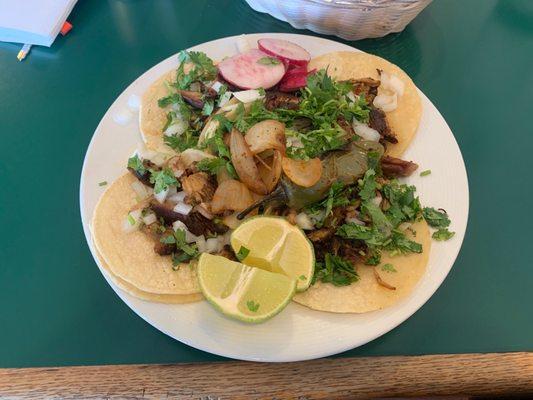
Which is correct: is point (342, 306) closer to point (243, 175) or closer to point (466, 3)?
point (243, 175)

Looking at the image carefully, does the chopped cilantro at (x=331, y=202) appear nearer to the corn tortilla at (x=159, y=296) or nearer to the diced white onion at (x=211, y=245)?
the diced white onion at (x=211, y=245)

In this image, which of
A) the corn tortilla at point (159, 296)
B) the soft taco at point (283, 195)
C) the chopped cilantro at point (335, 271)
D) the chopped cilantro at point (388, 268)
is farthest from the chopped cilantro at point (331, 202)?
the corn tortilla at point (159, 296)

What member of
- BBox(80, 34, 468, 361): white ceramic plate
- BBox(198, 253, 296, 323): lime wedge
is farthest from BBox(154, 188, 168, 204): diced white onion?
BBox(198, 253, 296, 323): lime wedge

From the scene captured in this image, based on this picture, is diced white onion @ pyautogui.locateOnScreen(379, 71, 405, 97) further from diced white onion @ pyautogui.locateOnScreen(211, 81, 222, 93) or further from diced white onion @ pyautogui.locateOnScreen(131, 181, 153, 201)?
diced white onion @ pyautogui.locateOnScreen(131, 181, 153, 201)

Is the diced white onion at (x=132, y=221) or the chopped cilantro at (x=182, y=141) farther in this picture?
the chopped cilantro at (x=182, y=141)

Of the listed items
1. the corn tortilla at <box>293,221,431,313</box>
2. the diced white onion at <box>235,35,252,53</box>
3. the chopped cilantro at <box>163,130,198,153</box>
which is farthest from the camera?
the diced white onion at <box>235,35,252,53</box>

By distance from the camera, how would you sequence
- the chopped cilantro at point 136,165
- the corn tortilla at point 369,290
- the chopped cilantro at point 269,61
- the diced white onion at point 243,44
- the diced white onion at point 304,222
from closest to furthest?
the corn tortilla at point 369,290, the diced white onion at point 304,222, the chopped cilantro at point 136,165, the chopped cilantro at point 269,61, the diced white onion at point 243,44

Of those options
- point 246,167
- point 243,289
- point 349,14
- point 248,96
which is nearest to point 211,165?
point 246,167
